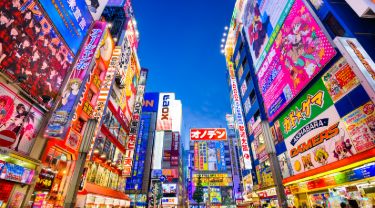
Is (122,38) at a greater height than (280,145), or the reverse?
(122,38)

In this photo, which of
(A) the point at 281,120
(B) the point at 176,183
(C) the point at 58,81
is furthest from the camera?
(B) the point at 176,183

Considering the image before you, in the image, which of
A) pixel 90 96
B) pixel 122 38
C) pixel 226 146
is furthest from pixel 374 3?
pixel 226 146

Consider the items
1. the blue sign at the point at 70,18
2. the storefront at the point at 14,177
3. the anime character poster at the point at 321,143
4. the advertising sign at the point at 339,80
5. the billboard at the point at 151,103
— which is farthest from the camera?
the billboard at the point at 151,103

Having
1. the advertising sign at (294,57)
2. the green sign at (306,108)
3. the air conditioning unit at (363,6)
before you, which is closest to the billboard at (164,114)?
the advertising sign at (294,57)

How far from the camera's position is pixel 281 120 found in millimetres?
20156

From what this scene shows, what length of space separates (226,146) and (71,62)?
85147 millimetres

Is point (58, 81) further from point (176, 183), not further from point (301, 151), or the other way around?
point (176, 183)

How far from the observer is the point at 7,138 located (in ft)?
32.6

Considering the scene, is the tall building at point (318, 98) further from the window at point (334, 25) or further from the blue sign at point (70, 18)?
the blue sign at point (70, 18)

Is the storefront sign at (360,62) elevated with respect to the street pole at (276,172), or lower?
elevated

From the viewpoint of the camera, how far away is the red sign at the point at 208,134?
38844 mm

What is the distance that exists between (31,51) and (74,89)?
3729 millimetres

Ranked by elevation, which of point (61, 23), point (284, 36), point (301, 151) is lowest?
point (301, 151)

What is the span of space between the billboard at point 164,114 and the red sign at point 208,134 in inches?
1178
